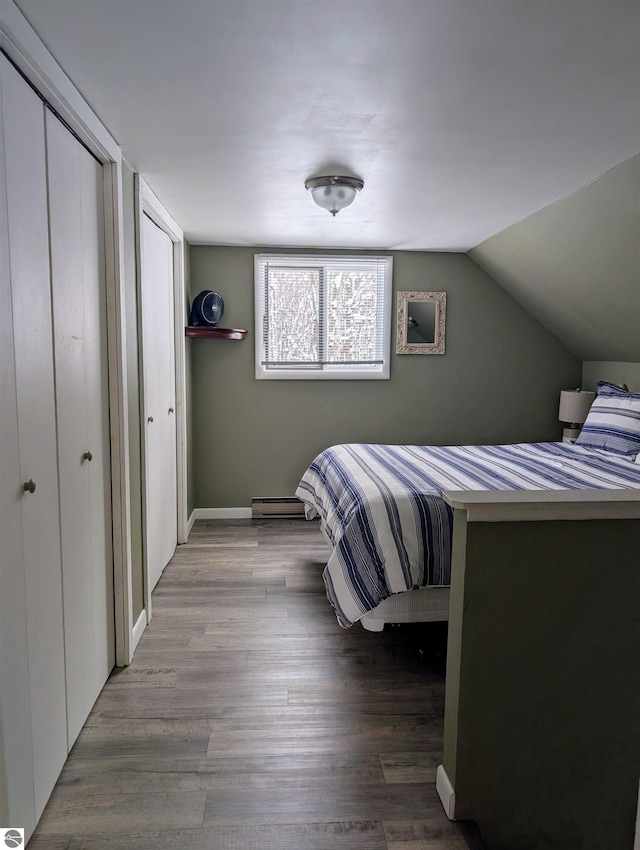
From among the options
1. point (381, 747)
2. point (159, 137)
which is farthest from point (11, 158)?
point (381, 747)

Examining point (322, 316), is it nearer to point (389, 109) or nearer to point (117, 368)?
point (117, 368)

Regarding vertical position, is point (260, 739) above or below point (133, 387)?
below

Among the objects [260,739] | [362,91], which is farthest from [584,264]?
[260,739]

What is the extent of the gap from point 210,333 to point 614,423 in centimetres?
291

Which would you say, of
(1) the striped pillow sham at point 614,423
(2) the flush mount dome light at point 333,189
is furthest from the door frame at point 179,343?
(1) the striped pillow sham at point 614,423

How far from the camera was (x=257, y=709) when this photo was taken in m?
2.29

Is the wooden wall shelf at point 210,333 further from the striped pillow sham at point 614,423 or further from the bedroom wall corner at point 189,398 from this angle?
the striped pillow sham at point 614,423

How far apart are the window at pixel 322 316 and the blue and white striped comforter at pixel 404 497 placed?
4.14 ft

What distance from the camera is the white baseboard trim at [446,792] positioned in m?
1.75

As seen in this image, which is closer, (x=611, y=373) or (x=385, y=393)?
(x=611, y=373)

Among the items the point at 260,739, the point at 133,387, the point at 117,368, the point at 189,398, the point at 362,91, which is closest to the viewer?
the point at 362,91

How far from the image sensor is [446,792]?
5.88 ft

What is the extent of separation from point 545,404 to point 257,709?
12.7 ft

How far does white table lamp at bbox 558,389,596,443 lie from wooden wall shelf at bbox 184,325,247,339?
2.71 metres
